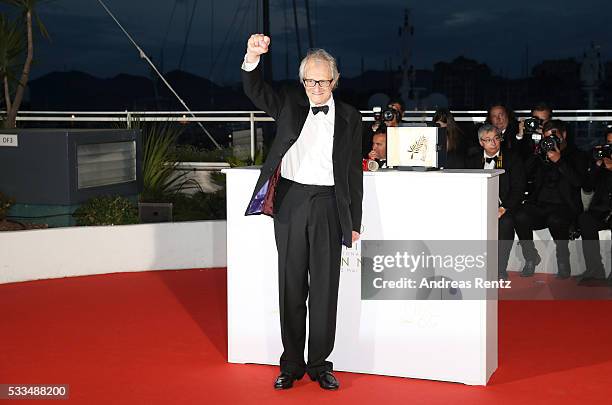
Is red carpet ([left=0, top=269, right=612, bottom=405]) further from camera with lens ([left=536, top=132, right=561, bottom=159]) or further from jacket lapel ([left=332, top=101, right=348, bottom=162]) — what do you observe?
camera with lens ([left=536, top=132, right=561, bottom=159])

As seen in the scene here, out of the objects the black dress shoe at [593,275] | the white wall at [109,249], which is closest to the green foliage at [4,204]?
the white wall at [109,249]

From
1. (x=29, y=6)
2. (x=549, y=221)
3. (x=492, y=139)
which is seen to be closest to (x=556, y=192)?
(x=549, y=221)

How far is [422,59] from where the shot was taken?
27.4 m

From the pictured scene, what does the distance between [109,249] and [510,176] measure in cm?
298

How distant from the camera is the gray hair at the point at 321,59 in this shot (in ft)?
12.8

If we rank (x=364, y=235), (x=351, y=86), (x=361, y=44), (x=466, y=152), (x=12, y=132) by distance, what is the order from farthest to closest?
1. (x=361, y=44)
2. (x=351, y=86)
3. (x=12, y=132)
4. (x=466, y=152)
5. (x=364, y=235)

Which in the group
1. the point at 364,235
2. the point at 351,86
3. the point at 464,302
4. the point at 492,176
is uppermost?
the point at 351,86

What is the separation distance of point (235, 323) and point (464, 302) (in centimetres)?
108

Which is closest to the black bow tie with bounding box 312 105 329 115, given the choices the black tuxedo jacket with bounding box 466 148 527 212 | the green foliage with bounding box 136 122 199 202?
the black tuxedo jacket with bounding box 466 148 527 212

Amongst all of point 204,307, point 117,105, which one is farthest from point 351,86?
point 204,307

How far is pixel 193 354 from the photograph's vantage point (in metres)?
4.77

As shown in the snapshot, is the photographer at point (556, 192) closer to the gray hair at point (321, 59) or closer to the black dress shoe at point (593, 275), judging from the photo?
the black dress shoe at point (593, 275)

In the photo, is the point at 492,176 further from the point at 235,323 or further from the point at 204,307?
the point at 204,307

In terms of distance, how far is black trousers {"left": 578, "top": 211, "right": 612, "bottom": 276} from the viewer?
21.5 feet
